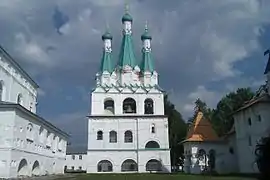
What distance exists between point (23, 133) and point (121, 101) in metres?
25.4

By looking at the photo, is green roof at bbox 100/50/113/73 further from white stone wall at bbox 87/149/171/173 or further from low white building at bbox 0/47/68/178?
white stone wall at bbox 87/149/171/173

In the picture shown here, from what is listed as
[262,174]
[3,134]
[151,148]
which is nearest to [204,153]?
[151,148]

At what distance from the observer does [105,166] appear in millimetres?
50812

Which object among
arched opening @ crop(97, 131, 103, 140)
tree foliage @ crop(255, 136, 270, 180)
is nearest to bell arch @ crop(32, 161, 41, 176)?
arched opening @ crop(97, 131, 103, 140)

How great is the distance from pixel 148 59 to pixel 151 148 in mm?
14673

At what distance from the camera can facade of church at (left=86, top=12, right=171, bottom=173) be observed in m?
50.5

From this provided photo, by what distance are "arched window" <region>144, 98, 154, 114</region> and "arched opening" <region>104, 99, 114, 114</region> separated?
5.04m

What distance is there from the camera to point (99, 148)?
5075 centimetres

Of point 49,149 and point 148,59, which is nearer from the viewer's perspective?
point 49,149

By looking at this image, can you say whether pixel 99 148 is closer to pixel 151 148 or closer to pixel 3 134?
pixel 151 148

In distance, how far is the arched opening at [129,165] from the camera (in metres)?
50.7

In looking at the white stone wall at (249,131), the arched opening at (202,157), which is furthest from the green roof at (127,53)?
the white stone wall at (249,131)

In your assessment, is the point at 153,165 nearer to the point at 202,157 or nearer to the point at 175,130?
the point at 175,130

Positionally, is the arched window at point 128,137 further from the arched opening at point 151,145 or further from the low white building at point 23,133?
the low white building at point 23,133
